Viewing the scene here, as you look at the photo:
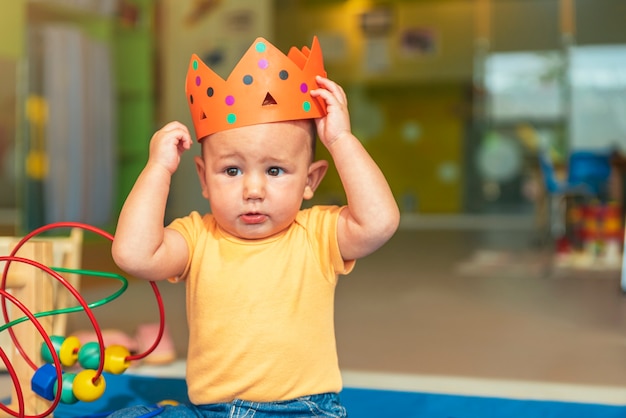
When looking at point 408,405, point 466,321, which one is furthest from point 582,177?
point 408,405

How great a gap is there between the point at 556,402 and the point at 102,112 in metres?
2.64

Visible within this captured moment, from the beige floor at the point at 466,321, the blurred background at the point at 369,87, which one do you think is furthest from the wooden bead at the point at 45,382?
the blurred background at the point at 369,87

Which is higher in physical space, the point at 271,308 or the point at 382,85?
the point at 382,85

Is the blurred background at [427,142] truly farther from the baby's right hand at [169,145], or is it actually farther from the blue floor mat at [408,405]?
the baby's right hand at [169,145]

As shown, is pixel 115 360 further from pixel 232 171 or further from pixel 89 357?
pixel 232 171

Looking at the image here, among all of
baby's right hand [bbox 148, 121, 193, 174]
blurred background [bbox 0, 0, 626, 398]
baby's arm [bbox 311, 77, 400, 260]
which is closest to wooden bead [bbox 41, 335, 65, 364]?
baby's right hand [bbox 148, 121, 193, 174]

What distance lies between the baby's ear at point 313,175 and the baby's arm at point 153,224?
18cm

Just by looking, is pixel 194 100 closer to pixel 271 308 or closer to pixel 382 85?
pixel 271 308

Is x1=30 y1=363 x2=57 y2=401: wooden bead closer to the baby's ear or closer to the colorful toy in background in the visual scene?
the baby's ear

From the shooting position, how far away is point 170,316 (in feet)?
7.77

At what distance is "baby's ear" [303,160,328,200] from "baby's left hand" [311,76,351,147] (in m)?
0.05

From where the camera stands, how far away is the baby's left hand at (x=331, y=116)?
0.99 meters

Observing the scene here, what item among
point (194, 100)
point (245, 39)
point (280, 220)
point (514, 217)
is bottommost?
point (514, 217)

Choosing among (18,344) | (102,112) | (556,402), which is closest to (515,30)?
(102,112)
